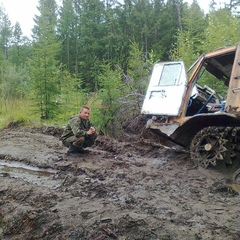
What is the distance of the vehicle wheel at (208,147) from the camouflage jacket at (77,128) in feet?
7.29

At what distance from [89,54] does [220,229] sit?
102ft

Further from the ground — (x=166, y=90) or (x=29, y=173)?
(x=166, y=90)

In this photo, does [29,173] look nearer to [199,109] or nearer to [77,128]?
[77,128]

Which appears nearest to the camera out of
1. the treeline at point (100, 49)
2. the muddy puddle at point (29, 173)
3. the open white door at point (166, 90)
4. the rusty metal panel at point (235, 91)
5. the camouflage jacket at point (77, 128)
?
the muddy puddle at point (29, 173)

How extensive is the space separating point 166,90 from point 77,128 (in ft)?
6.33

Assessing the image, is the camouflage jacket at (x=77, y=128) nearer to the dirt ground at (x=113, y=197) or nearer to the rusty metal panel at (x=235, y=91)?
the dirt ground at (x=113, y=197)

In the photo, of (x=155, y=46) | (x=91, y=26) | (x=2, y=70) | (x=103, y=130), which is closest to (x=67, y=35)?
(x=91, y=26)

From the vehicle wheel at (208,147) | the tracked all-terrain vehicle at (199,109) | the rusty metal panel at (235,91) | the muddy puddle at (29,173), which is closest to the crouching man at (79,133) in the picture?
the muddy puddle at (29,173)

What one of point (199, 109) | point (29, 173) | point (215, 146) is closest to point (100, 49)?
point (199, 109)

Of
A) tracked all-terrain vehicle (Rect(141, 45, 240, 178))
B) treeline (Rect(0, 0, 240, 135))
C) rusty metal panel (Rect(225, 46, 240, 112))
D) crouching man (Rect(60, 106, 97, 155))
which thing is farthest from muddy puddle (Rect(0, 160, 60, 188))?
treeline (Rect(0, 0, 240, 135))

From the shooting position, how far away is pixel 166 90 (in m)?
6.45

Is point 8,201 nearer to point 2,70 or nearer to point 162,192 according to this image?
point 162,192

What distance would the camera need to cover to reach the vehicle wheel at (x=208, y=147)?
539 cm

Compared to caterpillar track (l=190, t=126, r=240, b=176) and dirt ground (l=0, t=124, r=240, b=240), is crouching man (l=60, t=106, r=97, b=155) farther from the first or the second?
caterpillar track (l=190, t=126, r=240, b=176)
